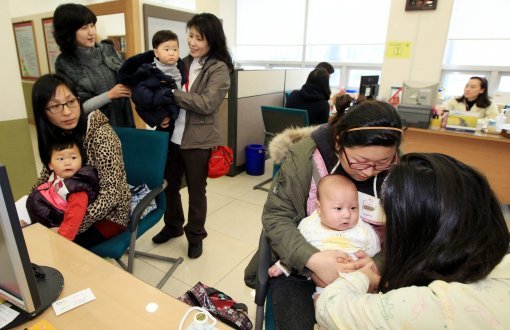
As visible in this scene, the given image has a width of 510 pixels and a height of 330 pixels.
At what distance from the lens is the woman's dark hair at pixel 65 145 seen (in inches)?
59.1

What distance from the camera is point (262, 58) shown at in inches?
275

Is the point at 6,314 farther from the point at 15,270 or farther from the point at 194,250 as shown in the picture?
the point at 194,250

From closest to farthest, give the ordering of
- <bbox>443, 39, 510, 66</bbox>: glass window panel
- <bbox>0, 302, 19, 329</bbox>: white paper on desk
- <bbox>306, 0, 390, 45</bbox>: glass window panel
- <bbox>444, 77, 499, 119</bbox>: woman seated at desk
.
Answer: <bbox>0, 302, 19, 329</bbox>: white paper on desk → <bbox>444, 77, 499, 119</bbox>: woman seated at desk → <bbox>443, 39, 510, 66</bbox>: glass window panel → <bbox>306, 0, 390, 45</bbox>: glass window panel

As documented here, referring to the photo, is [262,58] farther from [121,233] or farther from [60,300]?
[60,300]

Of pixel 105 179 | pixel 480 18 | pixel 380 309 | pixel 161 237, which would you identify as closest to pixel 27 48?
pixel 161 237

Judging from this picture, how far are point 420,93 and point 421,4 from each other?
141 centimetres

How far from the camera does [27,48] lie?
14.9 ft

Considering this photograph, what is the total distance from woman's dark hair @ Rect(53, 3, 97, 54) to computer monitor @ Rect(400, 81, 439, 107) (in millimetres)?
3256

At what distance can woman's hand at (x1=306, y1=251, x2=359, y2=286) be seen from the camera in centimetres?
108

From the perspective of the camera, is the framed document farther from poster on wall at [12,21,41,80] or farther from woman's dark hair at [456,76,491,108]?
poster on wall at [12,21,41,80]

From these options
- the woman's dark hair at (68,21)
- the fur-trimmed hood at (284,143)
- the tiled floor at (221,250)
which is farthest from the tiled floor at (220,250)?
the woman's dark hair at (68,21)

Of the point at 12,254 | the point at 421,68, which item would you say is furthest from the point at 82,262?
the point at 421,68

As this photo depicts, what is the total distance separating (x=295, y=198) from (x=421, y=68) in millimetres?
3988

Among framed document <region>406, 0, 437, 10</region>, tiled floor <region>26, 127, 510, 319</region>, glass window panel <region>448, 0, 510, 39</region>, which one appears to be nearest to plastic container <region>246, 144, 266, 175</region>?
tiled floor <region>26, 127, 510, 319</region>
